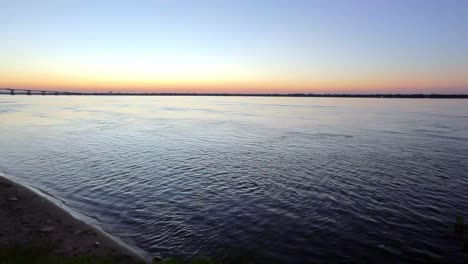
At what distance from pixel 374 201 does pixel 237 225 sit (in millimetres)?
8492

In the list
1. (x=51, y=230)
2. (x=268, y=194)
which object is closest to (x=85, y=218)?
(x=51, y=230)

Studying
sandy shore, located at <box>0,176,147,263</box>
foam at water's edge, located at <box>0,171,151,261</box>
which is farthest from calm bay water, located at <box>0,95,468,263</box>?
sandy shore, located at <box>0,176,147,263</box>

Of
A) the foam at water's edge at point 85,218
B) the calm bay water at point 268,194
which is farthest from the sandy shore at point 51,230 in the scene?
the calm bay water at point 268,194

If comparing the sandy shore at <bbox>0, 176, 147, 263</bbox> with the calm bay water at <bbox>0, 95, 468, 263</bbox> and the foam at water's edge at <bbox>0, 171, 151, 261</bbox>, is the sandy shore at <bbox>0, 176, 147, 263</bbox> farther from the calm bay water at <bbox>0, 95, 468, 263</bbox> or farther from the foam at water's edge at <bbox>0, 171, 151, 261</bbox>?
the calm bay water at <bbox>0, 95, 468, 263</bbox>

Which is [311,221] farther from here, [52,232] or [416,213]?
[52,232]

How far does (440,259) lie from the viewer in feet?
39.1

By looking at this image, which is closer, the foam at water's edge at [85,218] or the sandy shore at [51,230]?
the sandy shore at [51,230]

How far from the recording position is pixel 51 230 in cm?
1311

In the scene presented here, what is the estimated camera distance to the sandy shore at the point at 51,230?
1147cm

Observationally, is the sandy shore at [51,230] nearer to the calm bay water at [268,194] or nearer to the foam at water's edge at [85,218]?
the foam at water's edge at [85,218]

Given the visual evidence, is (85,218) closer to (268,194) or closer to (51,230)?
(51,230)

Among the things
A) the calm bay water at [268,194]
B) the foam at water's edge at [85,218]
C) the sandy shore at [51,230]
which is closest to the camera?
the sandy shore at [51,230]

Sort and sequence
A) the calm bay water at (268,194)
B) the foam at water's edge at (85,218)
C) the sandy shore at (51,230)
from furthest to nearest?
the calm bay water at (268,194) → the foam at water's edge at (85,218) → the sandy shore at (51,230)

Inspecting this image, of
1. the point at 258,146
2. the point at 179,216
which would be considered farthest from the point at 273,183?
the point at 258,146
